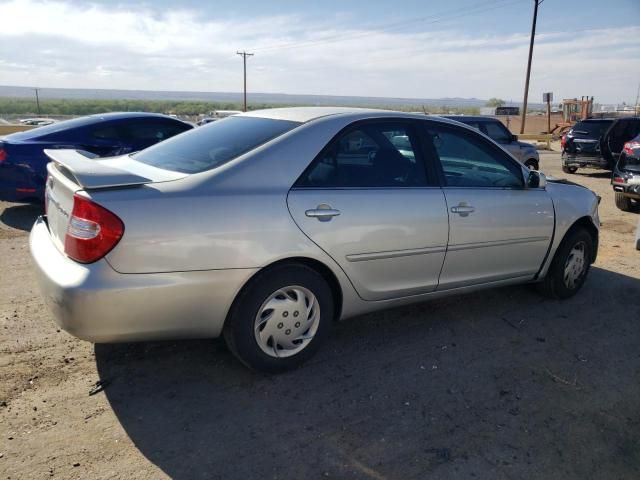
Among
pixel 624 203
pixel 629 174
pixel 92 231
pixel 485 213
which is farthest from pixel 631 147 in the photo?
pixel 92 231

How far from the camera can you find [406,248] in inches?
136

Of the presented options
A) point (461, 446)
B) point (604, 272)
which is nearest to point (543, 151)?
point (604, 272)

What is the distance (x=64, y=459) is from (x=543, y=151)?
24853 mm

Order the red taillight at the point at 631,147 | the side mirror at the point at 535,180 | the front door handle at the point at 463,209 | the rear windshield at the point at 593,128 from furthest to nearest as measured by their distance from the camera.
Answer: the rear windshield at the point at 593,128 → the red taillight at the point at 631,147 → the side mirror at the point at 535,180 → the front door handle at the point at 463,209

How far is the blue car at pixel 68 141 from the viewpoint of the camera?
6.59m

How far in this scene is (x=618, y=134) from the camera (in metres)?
13.2

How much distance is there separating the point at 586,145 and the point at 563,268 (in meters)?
10.9

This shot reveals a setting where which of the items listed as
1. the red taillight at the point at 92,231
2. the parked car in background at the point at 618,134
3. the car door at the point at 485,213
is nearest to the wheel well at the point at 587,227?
the car door at the point at 485,213

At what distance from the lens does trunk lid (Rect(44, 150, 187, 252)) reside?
2.68 meters

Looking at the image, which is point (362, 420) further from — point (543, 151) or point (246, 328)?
point (543, 151)

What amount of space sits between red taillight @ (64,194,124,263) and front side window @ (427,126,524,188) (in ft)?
7.38

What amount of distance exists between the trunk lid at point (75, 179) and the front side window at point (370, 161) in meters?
0.85

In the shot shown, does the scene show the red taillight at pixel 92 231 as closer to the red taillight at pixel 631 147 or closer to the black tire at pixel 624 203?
the red taillight at pixel 631 147

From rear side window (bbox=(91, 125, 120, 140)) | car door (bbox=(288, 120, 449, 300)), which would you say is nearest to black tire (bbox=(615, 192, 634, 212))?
car door (bbox=(288, 120, 449, 300))
